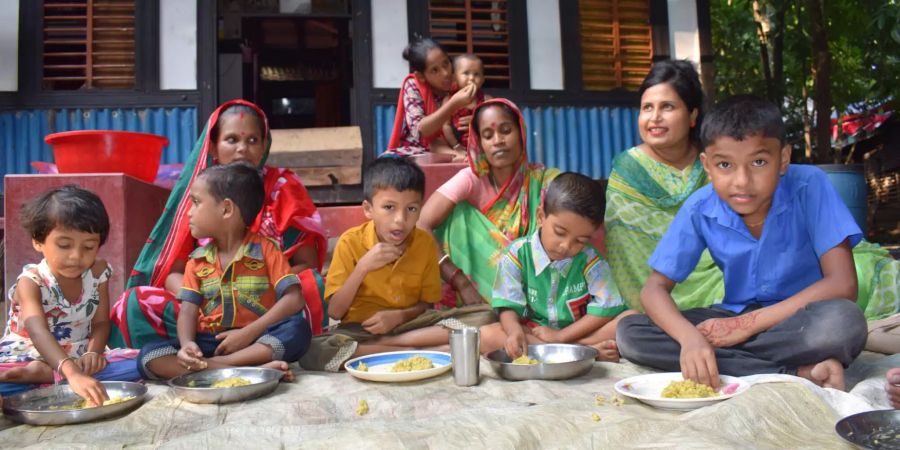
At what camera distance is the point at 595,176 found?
6406mm

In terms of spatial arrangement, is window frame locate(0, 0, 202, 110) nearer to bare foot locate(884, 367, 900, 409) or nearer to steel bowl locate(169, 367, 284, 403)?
steel bowl locate(169, 367, 284, 403)

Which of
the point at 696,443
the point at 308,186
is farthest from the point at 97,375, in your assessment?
the point at 308,186

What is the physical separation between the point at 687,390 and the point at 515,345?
761 millimetres

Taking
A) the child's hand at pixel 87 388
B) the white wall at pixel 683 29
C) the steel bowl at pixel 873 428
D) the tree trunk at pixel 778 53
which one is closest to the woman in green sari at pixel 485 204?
the child's hand at pixel 87 388

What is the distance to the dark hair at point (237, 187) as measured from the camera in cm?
283

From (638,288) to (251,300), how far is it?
5.67ft

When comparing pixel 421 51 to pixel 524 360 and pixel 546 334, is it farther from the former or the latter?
pixel 524 360

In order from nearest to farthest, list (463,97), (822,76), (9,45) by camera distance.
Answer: (463,97), (9,45), (822,76)

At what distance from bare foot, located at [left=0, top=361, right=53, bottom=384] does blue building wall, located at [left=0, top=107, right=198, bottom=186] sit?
3.56m

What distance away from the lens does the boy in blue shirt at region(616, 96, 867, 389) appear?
7.18 ft

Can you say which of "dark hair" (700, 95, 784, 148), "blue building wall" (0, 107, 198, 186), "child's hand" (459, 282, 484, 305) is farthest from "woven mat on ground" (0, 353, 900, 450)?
"blue building wall" (0, 107, 198, 186)

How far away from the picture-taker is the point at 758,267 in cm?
247

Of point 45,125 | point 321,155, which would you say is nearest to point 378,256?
point 321,155

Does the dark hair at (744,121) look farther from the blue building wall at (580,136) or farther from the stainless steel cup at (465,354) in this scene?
the blue building wall at (580,136)
